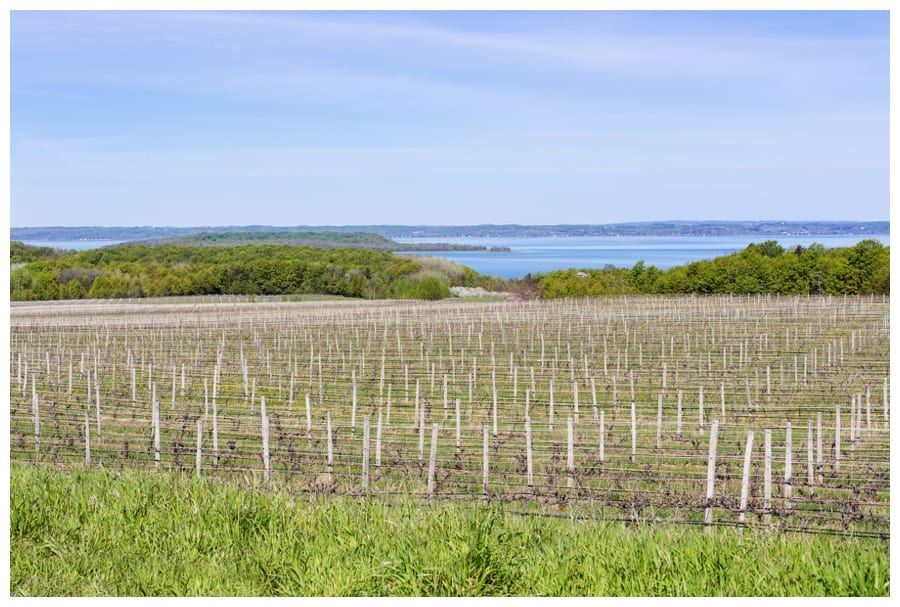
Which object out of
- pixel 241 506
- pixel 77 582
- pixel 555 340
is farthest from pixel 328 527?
pixel 555 340

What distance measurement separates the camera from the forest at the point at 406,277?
3120 inches

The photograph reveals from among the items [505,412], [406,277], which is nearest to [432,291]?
[406,277]

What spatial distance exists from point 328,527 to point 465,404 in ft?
40.8

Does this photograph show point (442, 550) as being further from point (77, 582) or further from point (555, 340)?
point (555, 340)

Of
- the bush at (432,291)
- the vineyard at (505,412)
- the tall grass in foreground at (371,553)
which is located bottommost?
the bush at (432,291)

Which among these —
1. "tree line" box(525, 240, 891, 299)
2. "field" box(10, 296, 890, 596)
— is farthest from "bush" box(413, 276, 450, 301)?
"field" box(10, 296, 890, 596)

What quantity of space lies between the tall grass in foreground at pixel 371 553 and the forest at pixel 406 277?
7139cm

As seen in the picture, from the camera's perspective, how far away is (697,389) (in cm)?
2155

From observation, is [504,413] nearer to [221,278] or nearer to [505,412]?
[505,412]

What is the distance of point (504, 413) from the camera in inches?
703

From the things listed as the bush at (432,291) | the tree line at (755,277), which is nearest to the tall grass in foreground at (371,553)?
the bush at (432,291)

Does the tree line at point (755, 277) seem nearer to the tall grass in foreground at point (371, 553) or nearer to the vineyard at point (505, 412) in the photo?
the vineyard at point (505, 412)

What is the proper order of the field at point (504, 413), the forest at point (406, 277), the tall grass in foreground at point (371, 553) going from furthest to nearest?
the forest at point (406, 277) < the field at point (504, 413) < the tall grass in foreground at point (371, 553)

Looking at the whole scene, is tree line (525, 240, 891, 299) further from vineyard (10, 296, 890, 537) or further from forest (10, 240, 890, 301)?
vineyard (10, 296, 890, 537)
